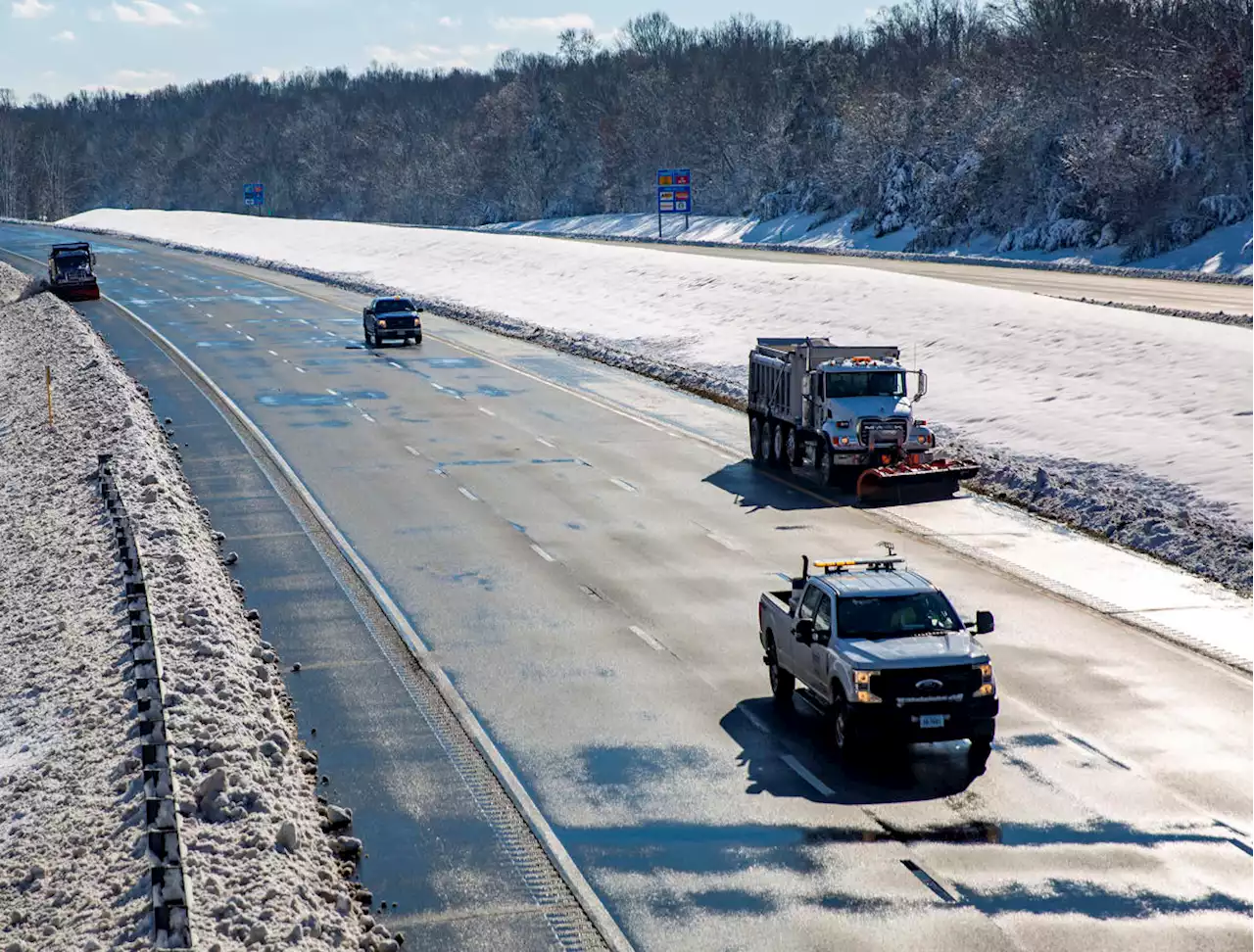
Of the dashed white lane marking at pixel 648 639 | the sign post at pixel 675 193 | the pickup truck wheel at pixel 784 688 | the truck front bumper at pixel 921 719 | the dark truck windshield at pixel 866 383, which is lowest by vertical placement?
the dashed white lane marking at pixel 648 639

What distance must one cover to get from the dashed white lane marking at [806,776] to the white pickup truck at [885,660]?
0.52m

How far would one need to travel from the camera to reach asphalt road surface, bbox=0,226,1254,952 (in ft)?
44.3

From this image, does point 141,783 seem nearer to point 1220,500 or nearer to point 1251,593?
point 1251,593

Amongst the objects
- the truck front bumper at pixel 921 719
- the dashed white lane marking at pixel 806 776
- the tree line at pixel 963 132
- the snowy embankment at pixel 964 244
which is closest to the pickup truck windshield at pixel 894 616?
the truck front bumper at pixel 921 719

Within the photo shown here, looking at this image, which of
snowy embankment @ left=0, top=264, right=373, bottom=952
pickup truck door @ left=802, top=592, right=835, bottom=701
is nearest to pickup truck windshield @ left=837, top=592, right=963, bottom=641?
pickup truck door @ left=802, top=592, right=835, bottom=701

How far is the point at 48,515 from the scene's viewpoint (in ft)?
102

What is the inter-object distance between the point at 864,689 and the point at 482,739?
443cm

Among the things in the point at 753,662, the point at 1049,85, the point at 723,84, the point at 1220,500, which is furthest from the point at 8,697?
the point at 723,84

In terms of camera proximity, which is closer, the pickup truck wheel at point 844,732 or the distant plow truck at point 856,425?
the pickup truck wheel at point 844,732

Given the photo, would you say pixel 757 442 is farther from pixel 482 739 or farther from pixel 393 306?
pixel 393 306

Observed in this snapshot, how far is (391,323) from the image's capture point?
62125mm

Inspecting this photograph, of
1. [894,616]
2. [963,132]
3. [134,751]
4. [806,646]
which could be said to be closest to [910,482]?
[806,646]

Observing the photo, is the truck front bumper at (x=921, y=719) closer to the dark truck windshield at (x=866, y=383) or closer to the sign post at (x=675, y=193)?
the dark truck windshield at (x=866, y=383)

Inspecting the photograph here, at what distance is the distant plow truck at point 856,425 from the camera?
32.8m
